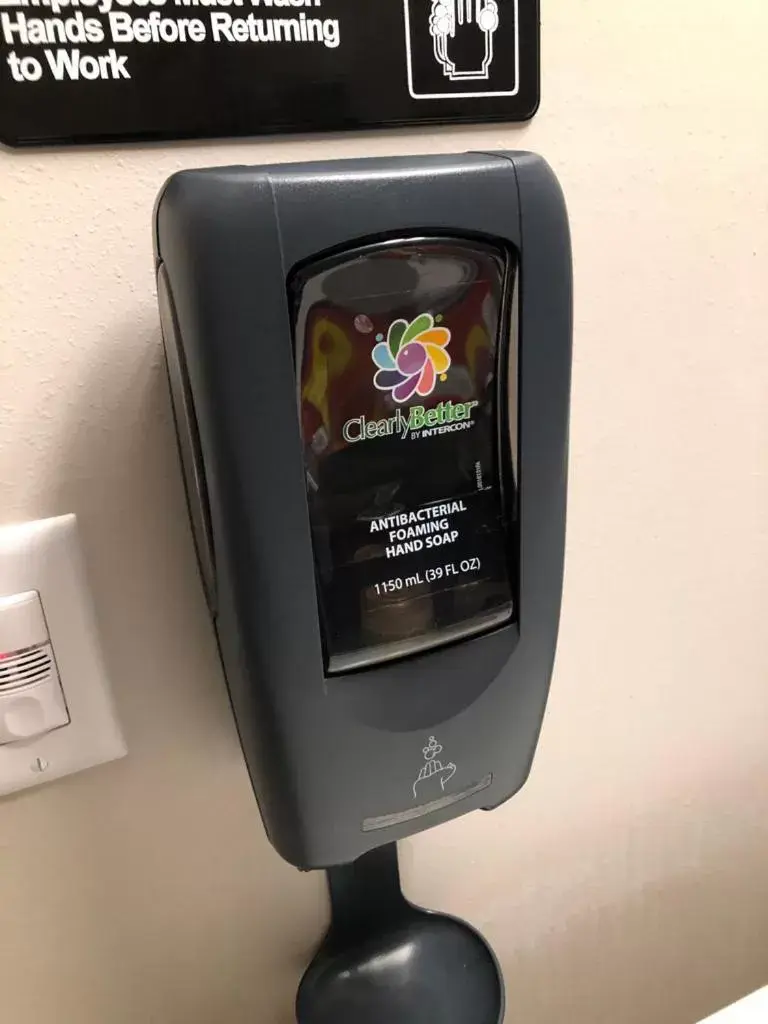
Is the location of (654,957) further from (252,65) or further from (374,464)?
(252,65)

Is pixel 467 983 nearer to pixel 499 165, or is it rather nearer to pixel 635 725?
pixel 635 725

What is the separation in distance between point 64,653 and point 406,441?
0.72ft

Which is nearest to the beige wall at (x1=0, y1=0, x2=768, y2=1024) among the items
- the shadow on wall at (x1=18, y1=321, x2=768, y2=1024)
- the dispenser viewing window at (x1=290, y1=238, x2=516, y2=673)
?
the shadow on wall at (x1=18, y1=321, x2=768, y2=1024)

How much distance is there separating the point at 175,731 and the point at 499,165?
36 centimetres

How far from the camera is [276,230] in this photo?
1.24 ft

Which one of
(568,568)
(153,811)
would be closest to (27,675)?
(153,811)

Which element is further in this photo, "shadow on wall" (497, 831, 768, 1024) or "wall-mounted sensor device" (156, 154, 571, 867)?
"shadow on wall" (497, 831, 768, 1024)

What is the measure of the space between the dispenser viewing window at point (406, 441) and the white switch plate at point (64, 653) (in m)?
0.14

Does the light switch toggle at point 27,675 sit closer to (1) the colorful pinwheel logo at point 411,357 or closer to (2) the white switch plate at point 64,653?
(2) the white switch plate at point 64,653

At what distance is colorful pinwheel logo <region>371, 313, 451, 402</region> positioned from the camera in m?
0.42

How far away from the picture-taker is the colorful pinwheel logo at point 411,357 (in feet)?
1.38

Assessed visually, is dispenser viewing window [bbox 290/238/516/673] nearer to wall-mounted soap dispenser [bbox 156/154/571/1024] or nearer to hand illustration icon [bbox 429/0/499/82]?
wall-mounted soap dispenser [bbox 156/154/571/1024]

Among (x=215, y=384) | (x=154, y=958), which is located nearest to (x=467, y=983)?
(x=154, y=958)

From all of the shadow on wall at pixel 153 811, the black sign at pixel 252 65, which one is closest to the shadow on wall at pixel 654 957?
the shadow on wall at pixel 153 811
